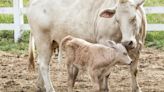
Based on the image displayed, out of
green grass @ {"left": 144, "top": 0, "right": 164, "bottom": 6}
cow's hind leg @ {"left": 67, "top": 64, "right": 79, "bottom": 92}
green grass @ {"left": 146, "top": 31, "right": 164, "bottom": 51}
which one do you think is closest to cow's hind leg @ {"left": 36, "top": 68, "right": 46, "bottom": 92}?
cow's hind leg @ {"left": 67, "top": 64, "right": 79, "bottom": 92}

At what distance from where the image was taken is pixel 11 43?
1274cm

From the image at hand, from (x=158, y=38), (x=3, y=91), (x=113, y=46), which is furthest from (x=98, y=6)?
(x=158, y=38)

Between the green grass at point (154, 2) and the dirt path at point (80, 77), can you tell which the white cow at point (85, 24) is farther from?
the green grass at point (154, 2)

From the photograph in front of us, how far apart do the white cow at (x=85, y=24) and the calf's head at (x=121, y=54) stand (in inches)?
4.4

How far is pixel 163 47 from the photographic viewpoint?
38.8 feet

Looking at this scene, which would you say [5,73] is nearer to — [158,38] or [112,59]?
[112,59]

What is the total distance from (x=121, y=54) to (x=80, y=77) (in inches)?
103

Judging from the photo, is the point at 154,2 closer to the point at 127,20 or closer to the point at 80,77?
the point at 80,77

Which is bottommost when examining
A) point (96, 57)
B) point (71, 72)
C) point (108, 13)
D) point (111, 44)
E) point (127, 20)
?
point (71, 72)

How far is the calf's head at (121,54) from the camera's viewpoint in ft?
22.1

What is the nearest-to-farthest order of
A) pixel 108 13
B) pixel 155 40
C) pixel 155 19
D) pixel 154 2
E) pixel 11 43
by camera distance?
pixel 108 13 < pixel 155 40 < pixel 11 43 < pixel 155 19 < pixel 154 2

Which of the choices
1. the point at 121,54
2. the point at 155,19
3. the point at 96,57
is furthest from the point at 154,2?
the point at 121,54

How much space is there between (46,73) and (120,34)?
5.11 feet

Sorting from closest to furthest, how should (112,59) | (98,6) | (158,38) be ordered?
(112,59)
(98,6)
(158,38)
